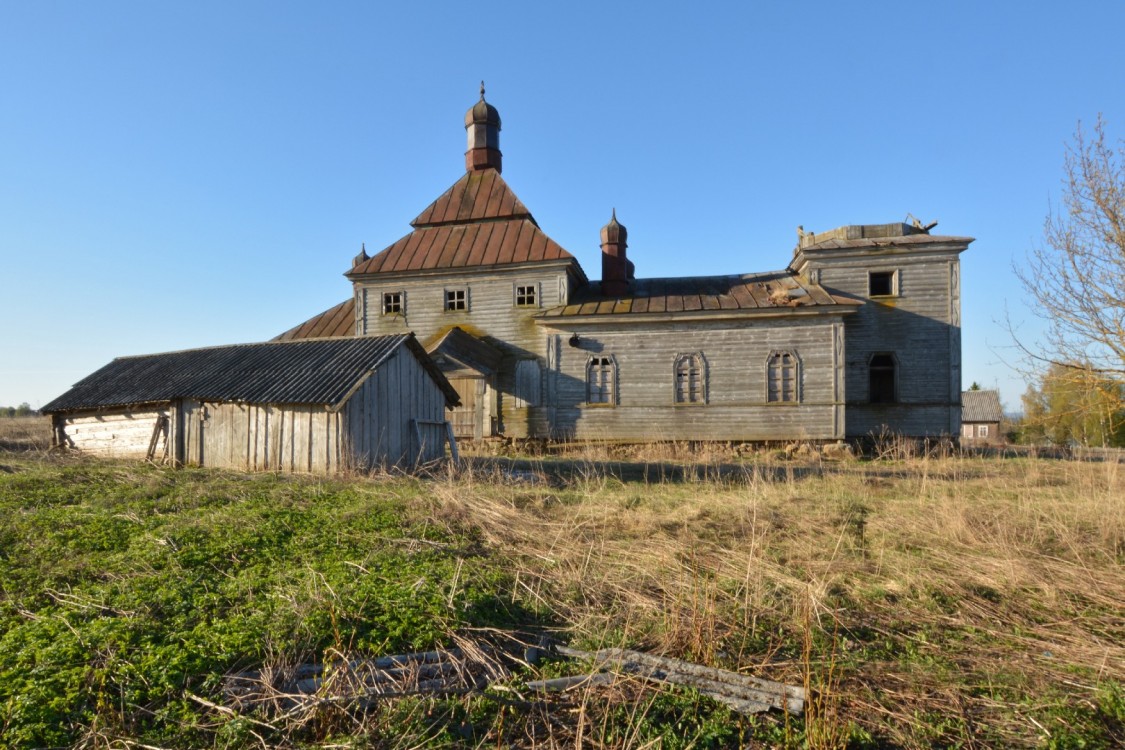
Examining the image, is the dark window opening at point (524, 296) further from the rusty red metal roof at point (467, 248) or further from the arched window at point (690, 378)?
the arched window at point (690, 378)

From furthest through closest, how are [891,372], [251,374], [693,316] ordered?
1. [891,372]
2. [693,316]
3. [251,374]

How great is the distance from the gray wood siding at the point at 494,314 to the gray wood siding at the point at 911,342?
9.66 m

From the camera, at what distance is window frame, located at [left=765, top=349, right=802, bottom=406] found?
59.6 ft

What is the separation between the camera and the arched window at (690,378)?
1873cm

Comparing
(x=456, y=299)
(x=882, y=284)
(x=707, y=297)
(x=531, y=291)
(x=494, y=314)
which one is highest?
(x=882, y=284)

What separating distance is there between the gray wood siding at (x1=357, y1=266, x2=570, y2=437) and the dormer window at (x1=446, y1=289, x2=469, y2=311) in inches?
5.5

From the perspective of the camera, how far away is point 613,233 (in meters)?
21.2

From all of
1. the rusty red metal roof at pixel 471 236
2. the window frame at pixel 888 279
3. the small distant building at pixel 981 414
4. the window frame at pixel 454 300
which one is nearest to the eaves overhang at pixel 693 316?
the window frame at pixel 888 279

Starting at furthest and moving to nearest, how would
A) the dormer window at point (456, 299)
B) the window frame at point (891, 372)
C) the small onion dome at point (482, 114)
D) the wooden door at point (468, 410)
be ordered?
the small onion dome at point (482, 114) < the dormer window at point (456, 299) < the wooden door at point (468, 410) < the window frame at point (891, 372)

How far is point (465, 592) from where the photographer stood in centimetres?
463

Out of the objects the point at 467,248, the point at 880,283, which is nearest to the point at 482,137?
the point at 467,248

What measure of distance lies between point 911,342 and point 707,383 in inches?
263

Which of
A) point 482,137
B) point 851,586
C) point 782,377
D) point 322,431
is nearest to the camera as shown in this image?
point 851,586

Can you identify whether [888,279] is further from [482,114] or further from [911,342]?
[482,114]
